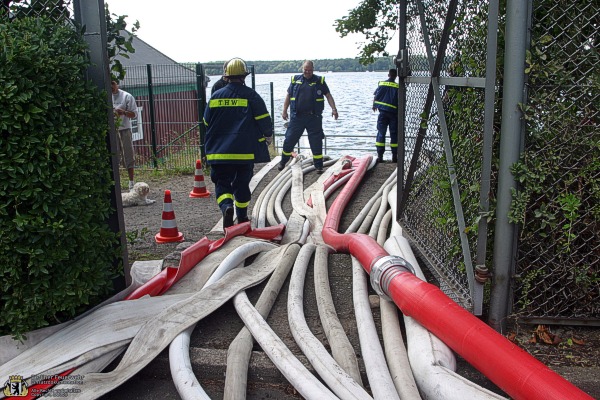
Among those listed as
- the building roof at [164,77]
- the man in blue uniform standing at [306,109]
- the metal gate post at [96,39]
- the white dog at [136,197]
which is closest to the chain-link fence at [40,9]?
the metal gate post at [96,39]

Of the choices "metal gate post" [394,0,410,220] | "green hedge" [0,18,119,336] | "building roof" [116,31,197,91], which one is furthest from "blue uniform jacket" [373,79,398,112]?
"green hedge" [0,18,119,336]

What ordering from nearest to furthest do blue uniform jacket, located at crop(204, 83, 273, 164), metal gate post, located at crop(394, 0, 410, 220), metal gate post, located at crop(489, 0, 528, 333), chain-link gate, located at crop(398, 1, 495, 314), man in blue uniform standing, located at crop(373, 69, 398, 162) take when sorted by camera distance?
metal gate post, located at crop(489, 0, 528, 333) → chain-link gate, located at crop(398, 1, 495, 314) → metal gate post, located at crop(394, 0, 410, 220) → blue uniform jacket, located at crop(204, 83, 273, 164) → man in blue uniform standing, located at crop(373, 69, 398, 162)

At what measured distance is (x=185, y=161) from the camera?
45.0ft

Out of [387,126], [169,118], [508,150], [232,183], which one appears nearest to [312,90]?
[387,126]

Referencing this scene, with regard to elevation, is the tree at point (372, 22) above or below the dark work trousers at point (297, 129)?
above

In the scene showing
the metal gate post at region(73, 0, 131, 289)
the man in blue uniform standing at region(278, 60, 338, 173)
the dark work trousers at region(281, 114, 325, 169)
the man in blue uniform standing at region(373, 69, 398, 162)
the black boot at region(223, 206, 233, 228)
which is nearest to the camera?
the metal gate post at region(73, 0, 131, 289)

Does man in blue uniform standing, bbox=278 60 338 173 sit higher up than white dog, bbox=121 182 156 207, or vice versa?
man in blue uniform standing, bbox=278 60 338 173

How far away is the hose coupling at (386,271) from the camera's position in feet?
12.6

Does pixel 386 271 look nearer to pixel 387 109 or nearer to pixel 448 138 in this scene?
pixel 448 138

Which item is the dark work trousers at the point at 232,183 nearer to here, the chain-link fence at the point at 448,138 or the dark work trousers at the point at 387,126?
the chain-link fence at the point at 448,138

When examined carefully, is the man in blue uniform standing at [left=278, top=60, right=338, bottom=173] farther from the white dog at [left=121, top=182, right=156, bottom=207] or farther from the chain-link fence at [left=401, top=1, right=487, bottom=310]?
the chain-link fence at [left=401, top=1, right=487, bottom=310]

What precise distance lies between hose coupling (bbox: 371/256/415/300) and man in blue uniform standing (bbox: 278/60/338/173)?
6.84 metres

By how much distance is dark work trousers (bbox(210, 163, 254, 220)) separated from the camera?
280 inches

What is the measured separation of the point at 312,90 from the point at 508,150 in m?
7.68
